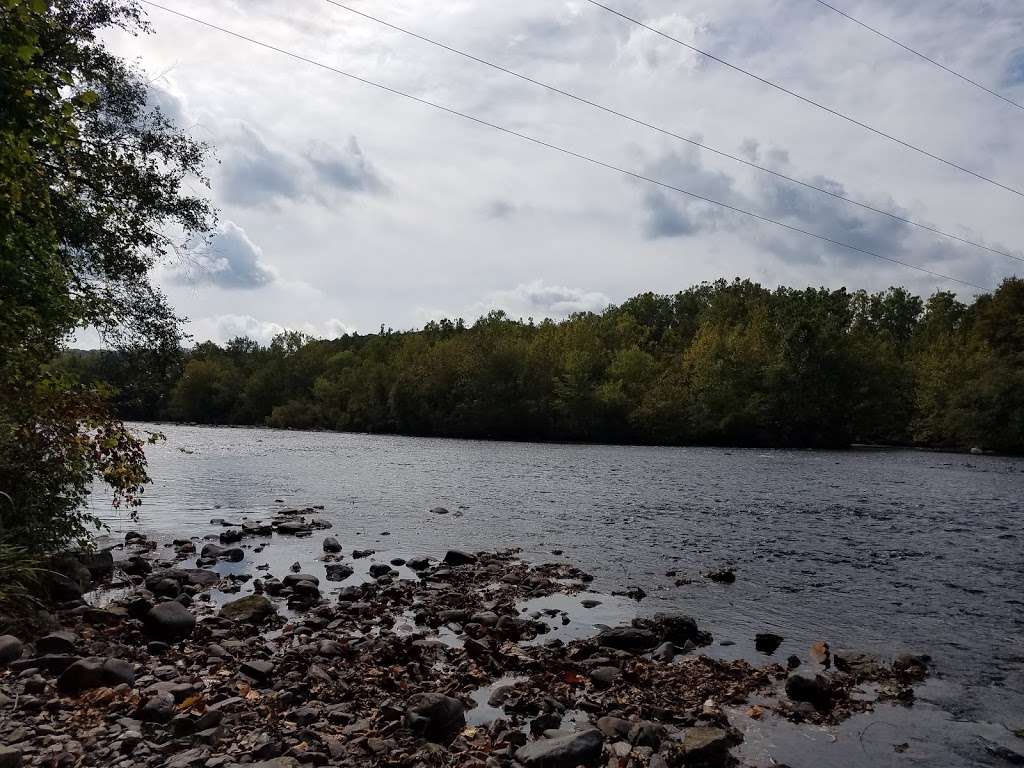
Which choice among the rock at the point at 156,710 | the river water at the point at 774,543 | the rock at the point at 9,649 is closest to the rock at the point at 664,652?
the river water at the point at 774,543

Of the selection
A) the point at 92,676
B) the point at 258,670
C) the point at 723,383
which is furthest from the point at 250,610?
the point at 723,383

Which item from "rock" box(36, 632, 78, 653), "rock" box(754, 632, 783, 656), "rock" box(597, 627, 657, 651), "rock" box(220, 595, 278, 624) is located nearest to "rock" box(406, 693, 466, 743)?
"rock" box(597, 627, 657, 651)

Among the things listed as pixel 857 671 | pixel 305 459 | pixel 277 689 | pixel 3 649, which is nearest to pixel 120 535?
pixel 3 649

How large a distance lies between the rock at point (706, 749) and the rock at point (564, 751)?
1.08 meters

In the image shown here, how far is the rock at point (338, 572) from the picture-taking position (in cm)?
1850

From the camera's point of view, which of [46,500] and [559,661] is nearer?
[559,661]

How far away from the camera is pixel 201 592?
1645 centimetres

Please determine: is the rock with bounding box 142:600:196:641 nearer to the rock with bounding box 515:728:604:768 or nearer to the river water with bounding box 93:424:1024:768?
the river water with bounding box 93:424:1024:768

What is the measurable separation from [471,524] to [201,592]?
14.1 meters

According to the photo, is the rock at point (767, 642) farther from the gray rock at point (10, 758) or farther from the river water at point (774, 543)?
the gray rock at point (10, 758)

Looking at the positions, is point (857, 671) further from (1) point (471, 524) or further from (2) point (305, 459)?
(2) point (305, 459)

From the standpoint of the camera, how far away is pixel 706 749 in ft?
27.8

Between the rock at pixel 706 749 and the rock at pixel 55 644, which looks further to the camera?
the rock at pixel 55 644

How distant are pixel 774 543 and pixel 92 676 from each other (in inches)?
881
